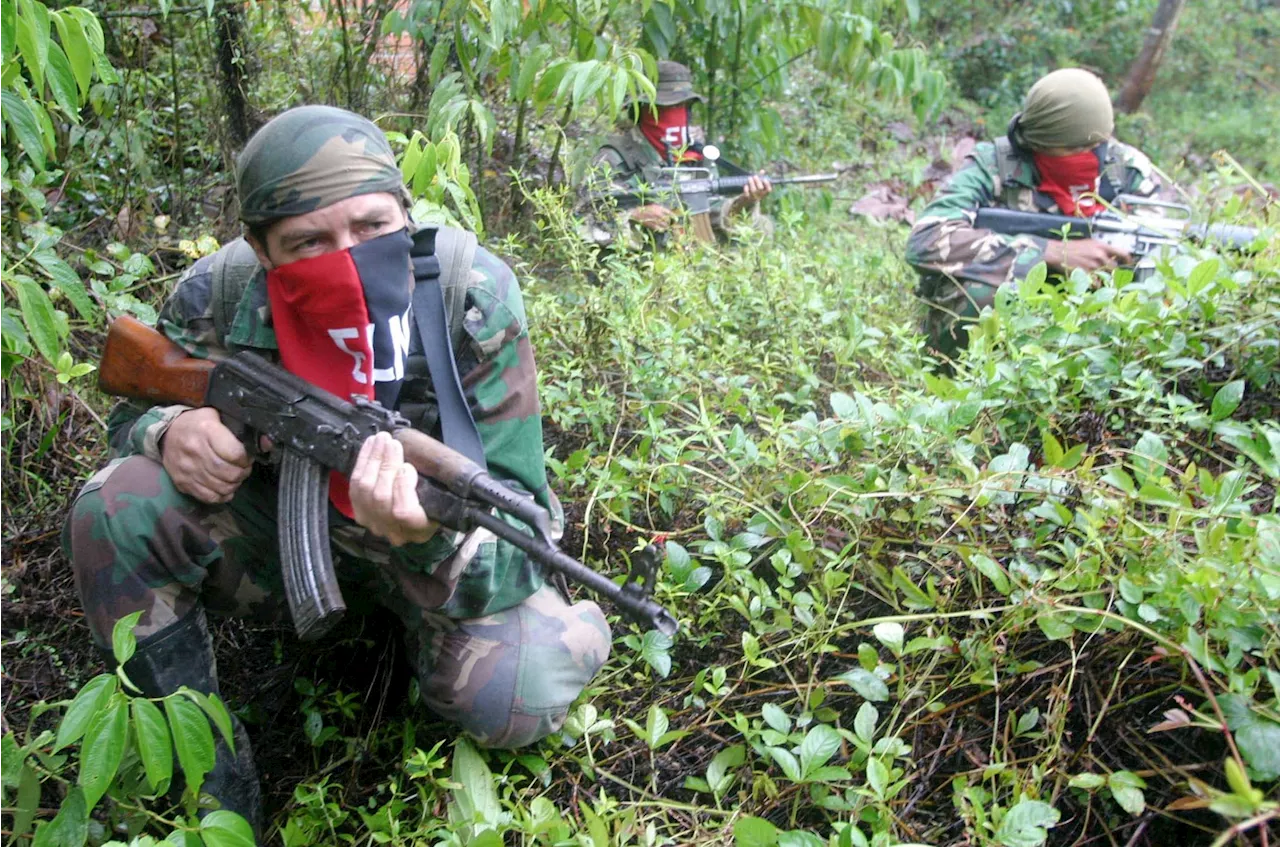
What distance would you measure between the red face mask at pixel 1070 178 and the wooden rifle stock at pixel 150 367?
3.82 metres

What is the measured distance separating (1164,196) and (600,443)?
182 inches

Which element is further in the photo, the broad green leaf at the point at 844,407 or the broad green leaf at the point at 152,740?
the broad green leaf at the point at 844,407


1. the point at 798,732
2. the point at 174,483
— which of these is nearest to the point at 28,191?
the point at 174,483

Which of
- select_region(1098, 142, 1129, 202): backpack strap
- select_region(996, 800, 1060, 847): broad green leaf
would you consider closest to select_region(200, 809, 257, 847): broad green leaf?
select_region(996, 800, 1060, 847): broad green leaf

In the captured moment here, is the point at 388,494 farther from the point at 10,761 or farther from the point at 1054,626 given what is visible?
the point at 1054,626

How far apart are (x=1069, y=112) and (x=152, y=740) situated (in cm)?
429

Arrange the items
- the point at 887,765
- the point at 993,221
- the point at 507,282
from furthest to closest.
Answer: the point at 993,221
the point at 507,282
the point at 887,765

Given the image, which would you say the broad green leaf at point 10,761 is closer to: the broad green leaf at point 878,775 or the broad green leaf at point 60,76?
the broad green leaf at point 60,76

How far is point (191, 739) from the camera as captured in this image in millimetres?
1856

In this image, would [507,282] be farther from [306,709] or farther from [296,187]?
[306,709]

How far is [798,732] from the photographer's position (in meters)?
2.20

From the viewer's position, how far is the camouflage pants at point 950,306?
14.7ft

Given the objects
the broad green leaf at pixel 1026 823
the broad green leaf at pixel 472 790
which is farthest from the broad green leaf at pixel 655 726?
the broad green leaf at pixel 1026 823

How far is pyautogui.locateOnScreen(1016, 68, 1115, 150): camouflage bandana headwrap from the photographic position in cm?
453
